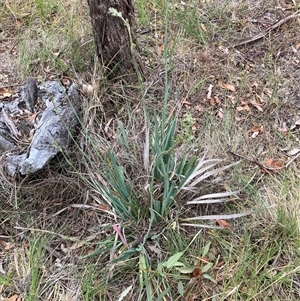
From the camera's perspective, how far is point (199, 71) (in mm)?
2617

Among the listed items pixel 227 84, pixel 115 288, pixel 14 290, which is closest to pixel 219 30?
pixel 227 84

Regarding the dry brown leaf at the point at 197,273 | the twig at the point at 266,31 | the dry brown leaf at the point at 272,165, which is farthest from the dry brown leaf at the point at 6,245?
the twig at the point at 266,31

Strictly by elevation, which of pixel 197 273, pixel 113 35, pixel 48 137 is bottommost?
pixel 197 273

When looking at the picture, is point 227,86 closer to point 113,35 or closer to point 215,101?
point 215,101

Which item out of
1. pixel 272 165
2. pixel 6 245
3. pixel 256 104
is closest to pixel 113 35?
pixel 256 104

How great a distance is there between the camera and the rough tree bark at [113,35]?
2.20 metres

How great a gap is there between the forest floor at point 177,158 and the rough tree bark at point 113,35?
0.09m

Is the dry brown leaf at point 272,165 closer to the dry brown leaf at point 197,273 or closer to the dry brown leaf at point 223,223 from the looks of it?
the dry brown leaf at point 223,223

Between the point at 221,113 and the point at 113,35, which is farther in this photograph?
the point at 221,113

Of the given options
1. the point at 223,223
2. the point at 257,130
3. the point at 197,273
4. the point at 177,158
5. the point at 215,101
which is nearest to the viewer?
the point at 197,273

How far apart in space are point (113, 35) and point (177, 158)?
755 mm

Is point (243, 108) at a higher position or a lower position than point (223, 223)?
higher

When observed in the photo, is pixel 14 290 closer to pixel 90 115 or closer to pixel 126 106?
pixel 90 115

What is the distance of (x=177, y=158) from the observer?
2.13 m
